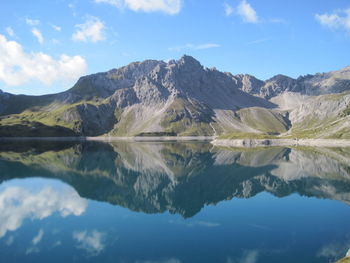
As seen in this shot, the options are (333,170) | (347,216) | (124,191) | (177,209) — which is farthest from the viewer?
(333,170)

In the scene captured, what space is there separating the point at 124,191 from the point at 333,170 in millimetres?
66847

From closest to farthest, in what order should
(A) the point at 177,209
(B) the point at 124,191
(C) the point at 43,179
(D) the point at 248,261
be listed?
(D) the point at 248,261, (A) the point at 177,209, (B) the point at 124,191, (C) the point at 43,179

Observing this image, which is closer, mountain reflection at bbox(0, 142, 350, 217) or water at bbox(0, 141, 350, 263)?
water at bbox(0, 141, 350, 263)

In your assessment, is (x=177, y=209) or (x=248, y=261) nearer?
(x=248, y=261)

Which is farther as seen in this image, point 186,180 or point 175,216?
point 186,180

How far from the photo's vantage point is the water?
35938 millimetres

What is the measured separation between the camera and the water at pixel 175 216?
118 feet

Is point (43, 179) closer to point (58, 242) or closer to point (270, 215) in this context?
point (58, 242)

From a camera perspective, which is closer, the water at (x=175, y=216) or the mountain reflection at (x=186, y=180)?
the water at (x=175, y=216)

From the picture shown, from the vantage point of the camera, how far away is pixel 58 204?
59.1 m

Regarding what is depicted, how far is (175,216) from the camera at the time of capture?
5191 centimetres

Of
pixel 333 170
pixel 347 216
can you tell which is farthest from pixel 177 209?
pixel 333 170

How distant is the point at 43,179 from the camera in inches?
3376

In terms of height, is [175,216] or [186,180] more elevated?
[175,216]
